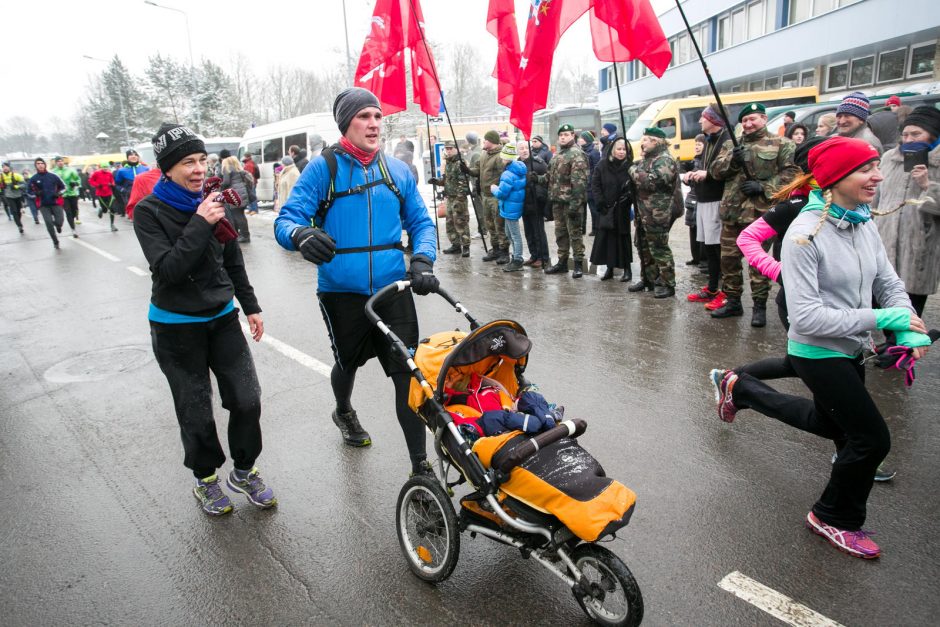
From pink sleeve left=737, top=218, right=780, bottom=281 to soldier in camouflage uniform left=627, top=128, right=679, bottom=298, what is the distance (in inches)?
126

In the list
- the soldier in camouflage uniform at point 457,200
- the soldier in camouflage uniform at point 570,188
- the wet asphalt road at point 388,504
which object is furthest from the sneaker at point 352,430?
the soldier in camouflage uniform at point 457,200

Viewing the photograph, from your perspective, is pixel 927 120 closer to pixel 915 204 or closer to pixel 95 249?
pixel 915 204

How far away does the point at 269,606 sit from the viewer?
2.89 meters

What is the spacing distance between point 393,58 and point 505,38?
1.84 metres

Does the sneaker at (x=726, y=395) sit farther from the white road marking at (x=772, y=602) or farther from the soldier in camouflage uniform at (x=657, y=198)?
the soldier in camouflage uniform at (x=657, y=198)

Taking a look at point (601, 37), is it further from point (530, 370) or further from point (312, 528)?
point (312, 528)

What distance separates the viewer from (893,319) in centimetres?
283

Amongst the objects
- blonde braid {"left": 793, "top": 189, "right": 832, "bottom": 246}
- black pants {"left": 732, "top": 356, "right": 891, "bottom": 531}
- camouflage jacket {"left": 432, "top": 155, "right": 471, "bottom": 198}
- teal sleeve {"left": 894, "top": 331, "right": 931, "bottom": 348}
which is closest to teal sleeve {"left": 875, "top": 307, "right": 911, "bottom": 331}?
teal sleeve {"left": 894, "top": 331, "right": 931, "bottom": 348}

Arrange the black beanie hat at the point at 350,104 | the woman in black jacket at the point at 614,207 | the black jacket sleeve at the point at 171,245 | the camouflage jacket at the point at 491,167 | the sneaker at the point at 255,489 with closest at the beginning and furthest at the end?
the black jacket sleeve at the point at 171,245, the black beanie hat at the point at 350,104, the sneaker at the point at 255,489, the woman in black jacket at the point at 614,207, the camouflage jacket at the point at 491,167

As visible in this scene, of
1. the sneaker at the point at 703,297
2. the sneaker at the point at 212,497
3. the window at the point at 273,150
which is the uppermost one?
the window at the point at 273,150

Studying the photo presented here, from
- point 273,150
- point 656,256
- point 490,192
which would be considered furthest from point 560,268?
point 273,150

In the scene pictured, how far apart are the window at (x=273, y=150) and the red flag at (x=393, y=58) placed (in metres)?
15.7

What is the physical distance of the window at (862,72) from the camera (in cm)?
2817

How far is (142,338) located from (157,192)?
4852 mm
